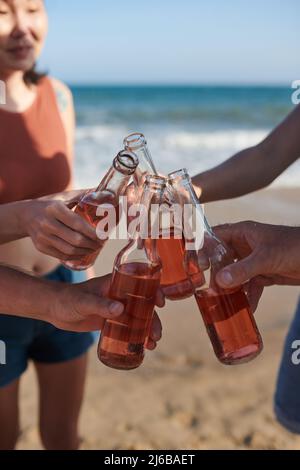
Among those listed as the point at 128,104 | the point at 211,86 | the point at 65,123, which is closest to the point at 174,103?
the point at 128,104

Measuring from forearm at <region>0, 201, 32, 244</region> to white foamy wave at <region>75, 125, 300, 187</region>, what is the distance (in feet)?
22.4

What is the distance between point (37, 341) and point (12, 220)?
31.9 inches

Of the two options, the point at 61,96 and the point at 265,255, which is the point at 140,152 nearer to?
the point at 265,255

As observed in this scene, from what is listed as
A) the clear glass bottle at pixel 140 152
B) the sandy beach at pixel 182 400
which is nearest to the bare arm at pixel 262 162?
the clear glass bottle at pixel 140 152

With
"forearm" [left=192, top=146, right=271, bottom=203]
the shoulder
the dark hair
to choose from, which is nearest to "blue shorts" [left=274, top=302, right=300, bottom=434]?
"forearm" [left=192, top=146, right=271, bottom=203]

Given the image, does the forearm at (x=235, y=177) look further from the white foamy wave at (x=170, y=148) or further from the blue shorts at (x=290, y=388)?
the white foamy wave at (x=170, y=148)

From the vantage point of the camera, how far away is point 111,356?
1424 mm

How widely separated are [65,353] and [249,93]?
90.1ft

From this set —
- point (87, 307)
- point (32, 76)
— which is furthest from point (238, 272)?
point (32, 76)

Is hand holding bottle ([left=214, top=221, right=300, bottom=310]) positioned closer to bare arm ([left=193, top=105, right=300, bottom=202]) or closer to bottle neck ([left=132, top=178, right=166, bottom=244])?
bottle neck ([left=132, top=178, right=166, bottom=244])

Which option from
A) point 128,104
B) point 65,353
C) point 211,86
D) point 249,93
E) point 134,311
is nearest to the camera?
point 134,311

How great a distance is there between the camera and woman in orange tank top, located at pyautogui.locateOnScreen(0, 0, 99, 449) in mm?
2188

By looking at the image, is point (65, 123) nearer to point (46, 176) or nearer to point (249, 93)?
point (46, 176)

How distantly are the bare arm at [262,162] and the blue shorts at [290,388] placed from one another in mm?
469
